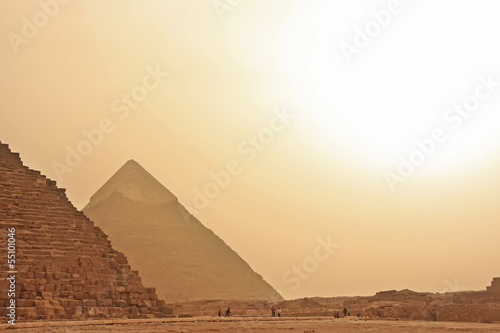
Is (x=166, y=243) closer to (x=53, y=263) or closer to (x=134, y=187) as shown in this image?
(x=134, y=187)

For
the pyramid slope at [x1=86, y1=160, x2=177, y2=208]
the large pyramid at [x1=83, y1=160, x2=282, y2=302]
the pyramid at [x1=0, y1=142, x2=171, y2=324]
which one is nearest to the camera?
the pyramid at [x1=0, y1=142, x2=171, y2=324]

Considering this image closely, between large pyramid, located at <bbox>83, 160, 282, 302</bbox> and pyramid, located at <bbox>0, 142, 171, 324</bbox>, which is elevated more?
→ large pyramid, located at <bbox>83, 160, 282, 302</bbox>

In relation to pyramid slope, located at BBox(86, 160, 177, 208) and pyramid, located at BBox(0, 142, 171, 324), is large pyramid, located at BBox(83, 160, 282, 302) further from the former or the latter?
pyramid, located at BBox(0, 142, 171, 324)

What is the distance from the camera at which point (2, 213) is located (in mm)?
20250

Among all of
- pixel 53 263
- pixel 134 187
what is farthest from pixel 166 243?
pixel 53 263

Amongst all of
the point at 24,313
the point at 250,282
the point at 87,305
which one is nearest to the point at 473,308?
the point at 87,305

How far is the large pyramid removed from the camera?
45062 millimetres

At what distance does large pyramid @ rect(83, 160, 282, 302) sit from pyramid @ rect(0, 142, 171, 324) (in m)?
21.8

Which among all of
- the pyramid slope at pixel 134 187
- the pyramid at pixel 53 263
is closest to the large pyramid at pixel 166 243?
the pyramid slope at pixel 134 187

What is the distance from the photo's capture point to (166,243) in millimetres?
47188

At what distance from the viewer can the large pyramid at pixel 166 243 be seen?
45.1 meters

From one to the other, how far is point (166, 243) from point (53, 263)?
2807 cm

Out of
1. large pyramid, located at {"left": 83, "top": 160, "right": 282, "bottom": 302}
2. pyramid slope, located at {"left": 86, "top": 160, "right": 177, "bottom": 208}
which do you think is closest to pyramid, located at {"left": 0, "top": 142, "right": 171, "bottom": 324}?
large pyramid, located at {"left": 83, "top": 160, "right": 282, "bottom": 302}

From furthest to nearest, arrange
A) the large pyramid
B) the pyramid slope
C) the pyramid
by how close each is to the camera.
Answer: the pyramid slope < the large pyramid < the pyramid
